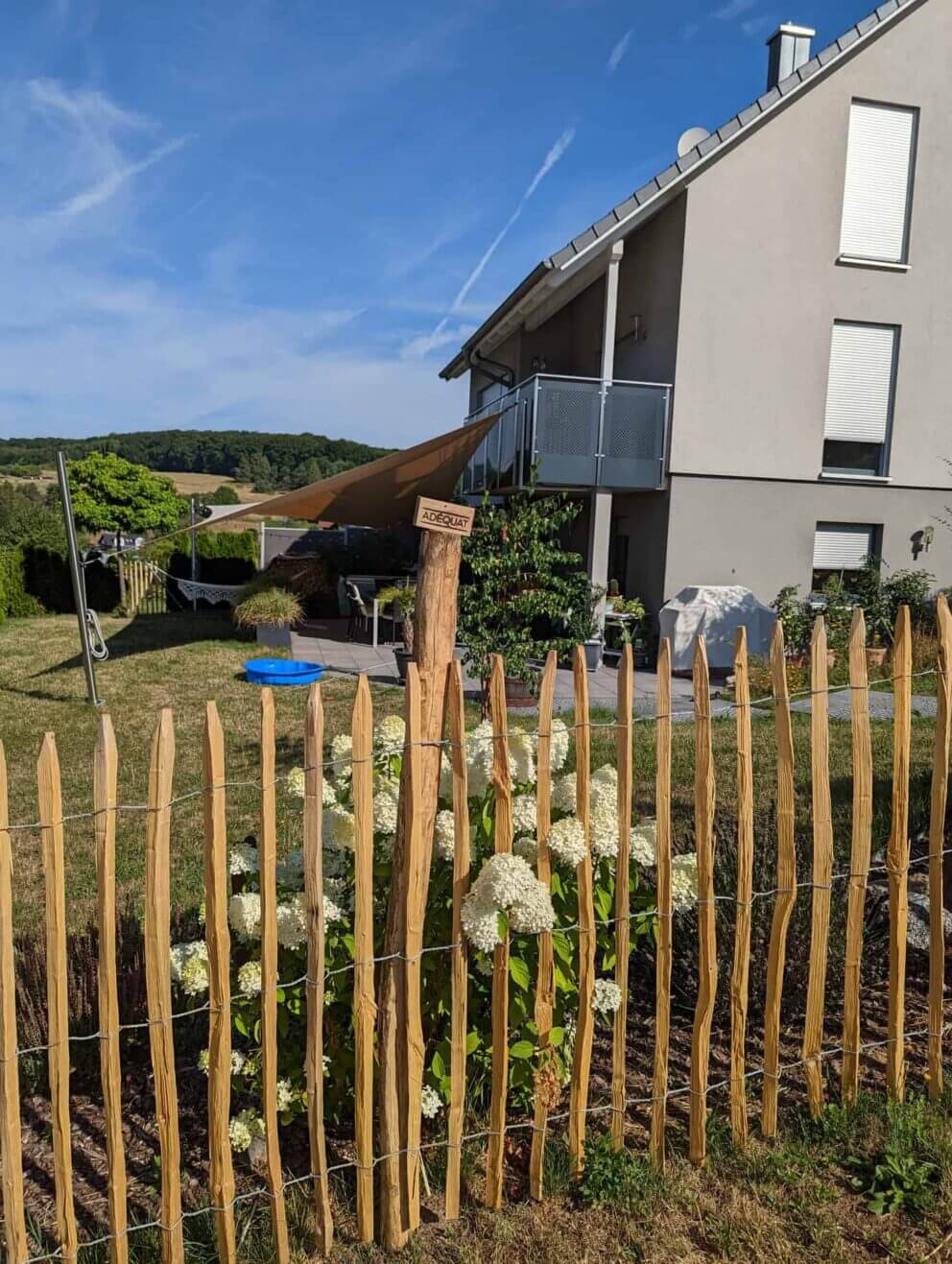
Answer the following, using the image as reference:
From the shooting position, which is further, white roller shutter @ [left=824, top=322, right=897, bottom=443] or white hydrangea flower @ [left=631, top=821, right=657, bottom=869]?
white roller shutter @ [left=824, top=322, right=897, bottom=443]

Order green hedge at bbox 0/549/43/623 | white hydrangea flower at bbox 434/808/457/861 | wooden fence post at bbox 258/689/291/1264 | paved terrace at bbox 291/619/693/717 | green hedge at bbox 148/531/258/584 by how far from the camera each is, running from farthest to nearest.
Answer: green hedge at bbox 148/531/258/584
green hedge at bbox 0/549/43/623
paved terrace at bbox 291/619/693/717
white hydrangea flower at bbox 434/808/457/861
wooden fence post at bbox 258/689/291/1264

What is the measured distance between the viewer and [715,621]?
1122 cm

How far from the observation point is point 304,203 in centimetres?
1071

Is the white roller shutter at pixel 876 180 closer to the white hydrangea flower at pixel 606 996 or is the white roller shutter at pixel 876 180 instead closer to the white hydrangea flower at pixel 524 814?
the white hydrangea flower at pixel 524 814

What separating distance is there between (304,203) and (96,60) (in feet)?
11.0

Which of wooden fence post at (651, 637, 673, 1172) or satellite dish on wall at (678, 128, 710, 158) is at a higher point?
satellite dish on wall at (678, 128, 710, 158)

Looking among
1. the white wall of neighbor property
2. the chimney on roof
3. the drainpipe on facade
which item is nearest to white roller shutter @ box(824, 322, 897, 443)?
the white wall of neighbor property

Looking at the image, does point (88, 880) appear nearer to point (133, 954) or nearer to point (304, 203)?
point (133, 954)

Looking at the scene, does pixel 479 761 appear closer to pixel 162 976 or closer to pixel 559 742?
pixel 559 742

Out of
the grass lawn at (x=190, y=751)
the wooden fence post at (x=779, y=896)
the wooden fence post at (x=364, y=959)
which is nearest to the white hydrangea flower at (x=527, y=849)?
the wooden fence post at (x=364, y=959)

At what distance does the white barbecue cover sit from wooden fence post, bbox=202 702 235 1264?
370 inches

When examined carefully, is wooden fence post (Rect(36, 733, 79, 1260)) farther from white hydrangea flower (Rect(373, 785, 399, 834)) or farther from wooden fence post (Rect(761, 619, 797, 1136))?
wooden fence post (Rect(761, 619, 797, 1136))

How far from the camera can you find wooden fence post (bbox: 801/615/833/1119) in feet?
8.43

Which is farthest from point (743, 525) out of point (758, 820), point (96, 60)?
point (96, 60)
